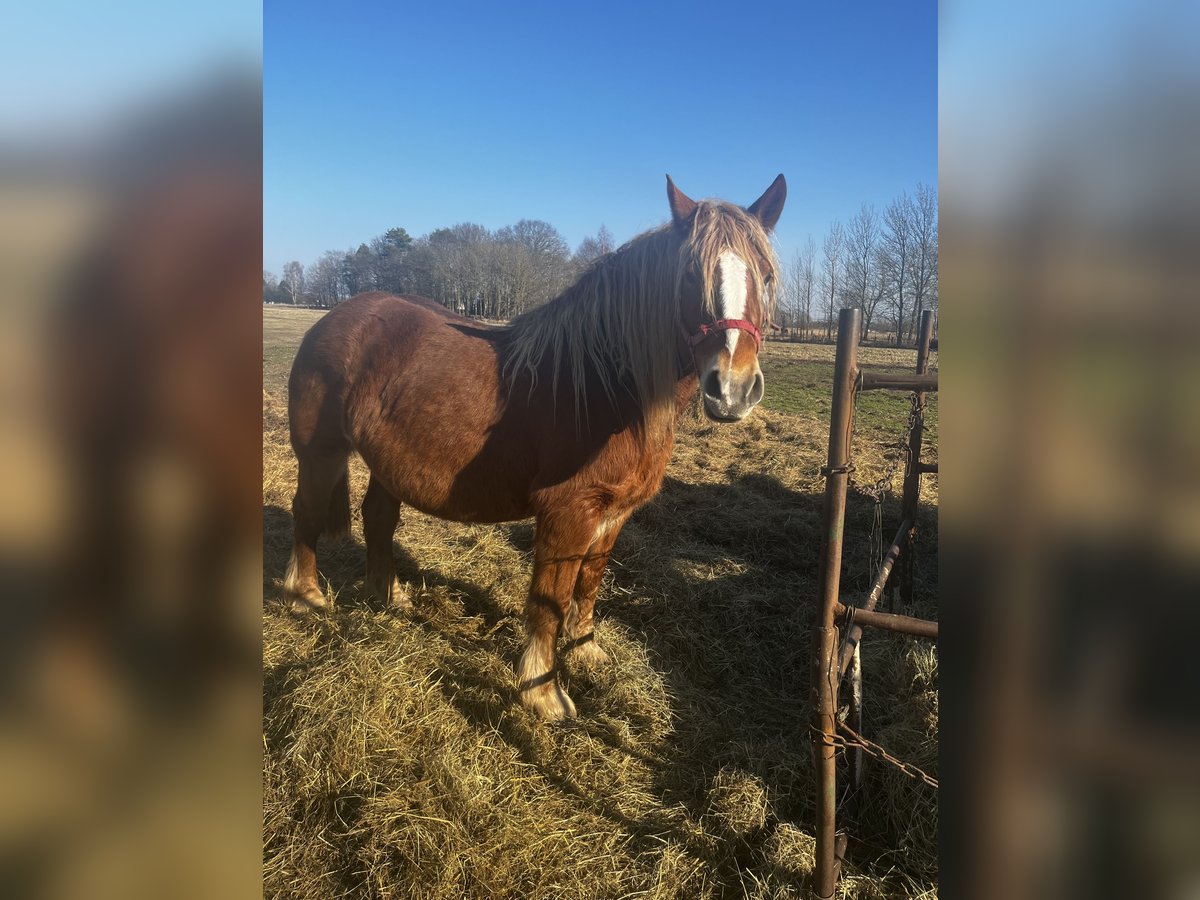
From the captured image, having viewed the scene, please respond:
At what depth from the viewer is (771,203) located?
2.62m

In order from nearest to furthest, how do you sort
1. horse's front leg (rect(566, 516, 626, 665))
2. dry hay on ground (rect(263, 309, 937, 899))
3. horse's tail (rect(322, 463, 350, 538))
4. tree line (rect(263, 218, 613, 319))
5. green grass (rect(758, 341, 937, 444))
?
dry hay on ground (rect(263, 309, 937, 899)), horse's front leg (rect(566, 516, 626, 665)), horse's tail (rect(322, 463, 350, 538)), green grass (rect(758, 341, 937, 444)), tree line (rect(263, 218, 613, 319))

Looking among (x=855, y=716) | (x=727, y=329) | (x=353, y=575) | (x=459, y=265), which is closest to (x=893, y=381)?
(x=727, y=329)

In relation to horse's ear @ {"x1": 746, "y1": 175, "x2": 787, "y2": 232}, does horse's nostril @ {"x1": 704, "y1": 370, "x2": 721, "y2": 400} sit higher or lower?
lower

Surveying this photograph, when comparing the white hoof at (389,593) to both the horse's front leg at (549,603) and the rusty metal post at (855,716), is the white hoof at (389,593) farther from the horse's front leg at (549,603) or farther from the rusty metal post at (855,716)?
the rusty metal post at (855,716)

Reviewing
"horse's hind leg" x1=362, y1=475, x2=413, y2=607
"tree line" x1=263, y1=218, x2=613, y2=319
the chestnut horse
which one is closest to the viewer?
the chestnut horse

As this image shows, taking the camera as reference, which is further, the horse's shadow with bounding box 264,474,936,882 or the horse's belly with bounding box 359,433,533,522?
the horse's belly with bounding box 359,433,533,522

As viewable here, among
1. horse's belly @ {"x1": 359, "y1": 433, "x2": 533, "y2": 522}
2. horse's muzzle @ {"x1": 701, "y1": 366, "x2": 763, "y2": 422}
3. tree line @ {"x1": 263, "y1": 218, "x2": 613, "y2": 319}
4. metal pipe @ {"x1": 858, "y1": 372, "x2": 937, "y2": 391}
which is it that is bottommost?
horse's belly @ {"x1": 359, "y1": 433, "x2": 533, "y2": 522}

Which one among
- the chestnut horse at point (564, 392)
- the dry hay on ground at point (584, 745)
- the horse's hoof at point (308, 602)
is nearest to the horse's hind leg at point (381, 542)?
the dry hay on ground at point (584, 745)

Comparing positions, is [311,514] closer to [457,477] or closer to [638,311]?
[457,477]

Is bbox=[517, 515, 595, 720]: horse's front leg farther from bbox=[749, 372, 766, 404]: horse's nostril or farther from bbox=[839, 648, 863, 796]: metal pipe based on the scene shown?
bbox=[839, 648, 863, 796]: metal pipe

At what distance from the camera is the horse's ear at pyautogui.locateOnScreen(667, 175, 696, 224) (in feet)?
8.25

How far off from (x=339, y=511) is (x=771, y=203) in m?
3.10

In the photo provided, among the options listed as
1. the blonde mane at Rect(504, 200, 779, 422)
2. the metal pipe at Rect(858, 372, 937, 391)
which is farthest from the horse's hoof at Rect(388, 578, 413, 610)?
the metal pipe at Rect(858, 372, 937, 391)
